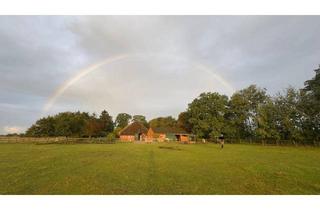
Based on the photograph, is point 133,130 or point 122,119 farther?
point 122,119

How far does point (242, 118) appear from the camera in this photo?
59719mm

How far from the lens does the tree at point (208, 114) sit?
60469 millimetres

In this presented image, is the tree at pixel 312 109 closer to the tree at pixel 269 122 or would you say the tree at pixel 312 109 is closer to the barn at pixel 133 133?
the tree at pixel 269 122

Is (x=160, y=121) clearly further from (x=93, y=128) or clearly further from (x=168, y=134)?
(x=93, y=128)

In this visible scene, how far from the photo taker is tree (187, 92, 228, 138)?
Answer: 2381 inches

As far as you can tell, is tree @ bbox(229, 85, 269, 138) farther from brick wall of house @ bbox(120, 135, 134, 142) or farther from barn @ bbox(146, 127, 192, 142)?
brick wall of house @ bbox(120, 135, 134, 142)

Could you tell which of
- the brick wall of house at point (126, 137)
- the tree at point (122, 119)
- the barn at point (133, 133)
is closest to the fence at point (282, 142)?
the barn at point (133, 133)

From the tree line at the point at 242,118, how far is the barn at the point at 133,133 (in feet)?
16.9

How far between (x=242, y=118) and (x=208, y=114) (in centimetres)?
846

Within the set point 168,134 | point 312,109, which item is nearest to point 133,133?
point 168,134

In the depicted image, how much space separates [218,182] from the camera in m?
9.24
